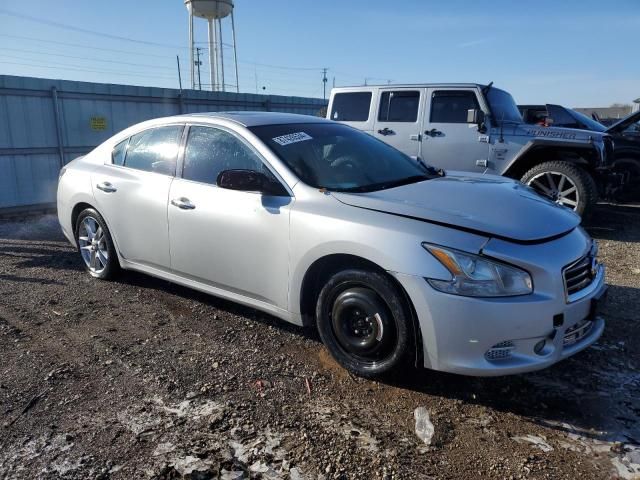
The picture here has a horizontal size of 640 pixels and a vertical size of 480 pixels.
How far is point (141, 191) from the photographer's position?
429 cm

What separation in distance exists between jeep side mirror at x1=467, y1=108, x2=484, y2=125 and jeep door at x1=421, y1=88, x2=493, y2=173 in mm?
196

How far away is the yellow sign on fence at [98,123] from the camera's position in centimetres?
987

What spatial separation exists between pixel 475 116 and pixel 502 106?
86cm

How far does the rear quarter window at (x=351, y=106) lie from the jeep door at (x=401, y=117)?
10.1 inches

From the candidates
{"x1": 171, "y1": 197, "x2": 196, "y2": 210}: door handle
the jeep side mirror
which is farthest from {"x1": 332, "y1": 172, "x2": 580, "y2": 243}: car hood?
the jeep side mirror

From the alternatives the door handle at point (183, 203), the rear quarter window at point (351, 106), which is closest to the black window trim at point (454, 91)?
the rear quarter window at point (351, 106)

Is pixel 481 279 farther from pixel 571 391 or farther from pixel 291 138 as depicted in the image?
pixel 291 138

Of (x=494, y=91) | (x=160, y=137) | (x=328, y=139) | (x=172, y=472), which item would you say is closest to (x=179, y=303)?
→ (x=160, y=137)

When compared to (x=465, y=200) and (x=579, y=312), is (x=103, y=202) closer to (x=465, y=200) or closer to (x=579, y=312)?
(x=465, y=200)

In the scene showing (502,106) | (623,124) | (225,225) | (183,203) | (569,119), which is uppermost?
(502,106)

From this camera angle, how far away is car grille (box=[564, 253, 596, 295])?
2818 mm

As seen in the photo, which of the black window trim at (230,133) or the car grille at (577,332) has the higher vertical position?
the black window trim at (230,133)

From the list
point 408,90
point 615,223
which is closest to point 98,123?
point 408,90

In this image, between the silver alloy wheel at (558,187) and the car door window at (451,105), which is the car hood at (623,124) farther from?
the car door window at (451,105)
